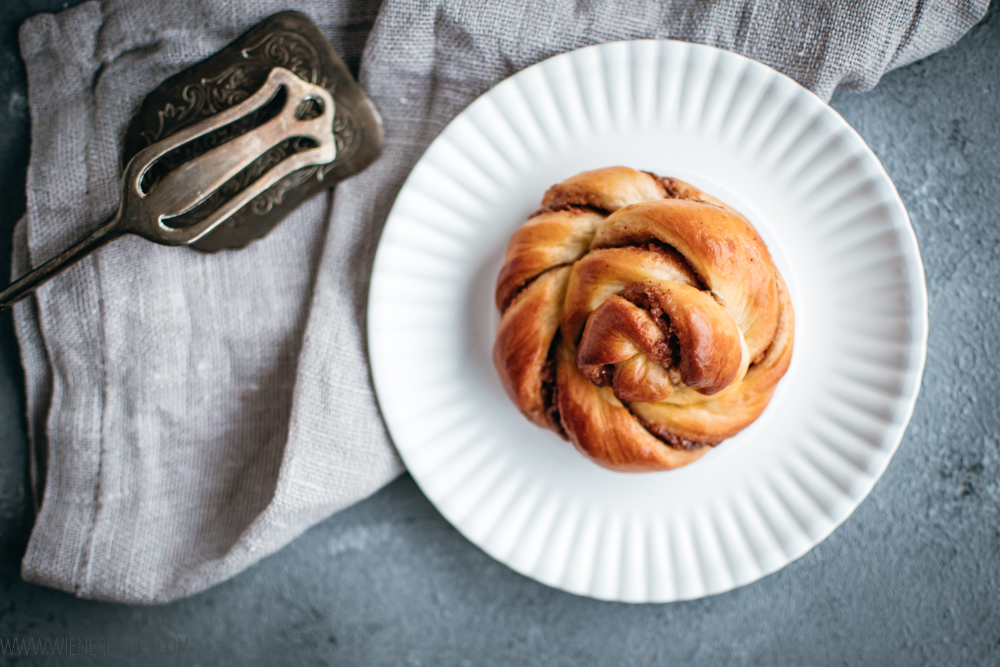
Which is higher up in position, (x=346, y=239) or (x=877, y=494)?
(x=346, y=239)

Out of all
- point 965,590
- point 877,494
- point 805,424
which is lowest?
point 965,590

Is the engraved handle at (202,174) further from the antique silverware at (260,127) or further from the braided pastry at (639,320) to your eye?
the braided pastry at (639,320)

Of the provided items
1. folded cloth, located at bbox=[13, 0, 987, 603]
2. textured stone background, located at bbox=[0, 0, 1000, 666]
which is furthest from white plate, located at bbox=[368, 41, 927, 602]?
textured stone background, located at bbox=[0, 0, 1000, 666]

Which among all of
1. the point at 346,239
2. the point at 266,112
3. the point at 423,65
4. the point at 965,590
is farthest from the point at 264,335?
the point at 965,590

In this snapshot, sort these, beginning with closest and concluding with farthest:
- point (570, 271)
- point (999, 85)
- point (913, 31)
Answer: point (570, 271) < point (913, 31) < point (999, 85)

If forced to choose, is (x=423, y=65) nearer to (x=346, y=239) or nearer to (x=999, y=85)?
(x=346, y=239)

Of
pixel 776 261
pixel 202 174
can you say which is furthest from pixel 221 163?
pixel 776 261

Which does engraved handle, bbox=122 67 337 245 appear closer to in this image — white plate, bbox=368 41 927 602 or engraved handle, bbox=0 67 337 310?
engraved handle, bbox=0 67 337 310
